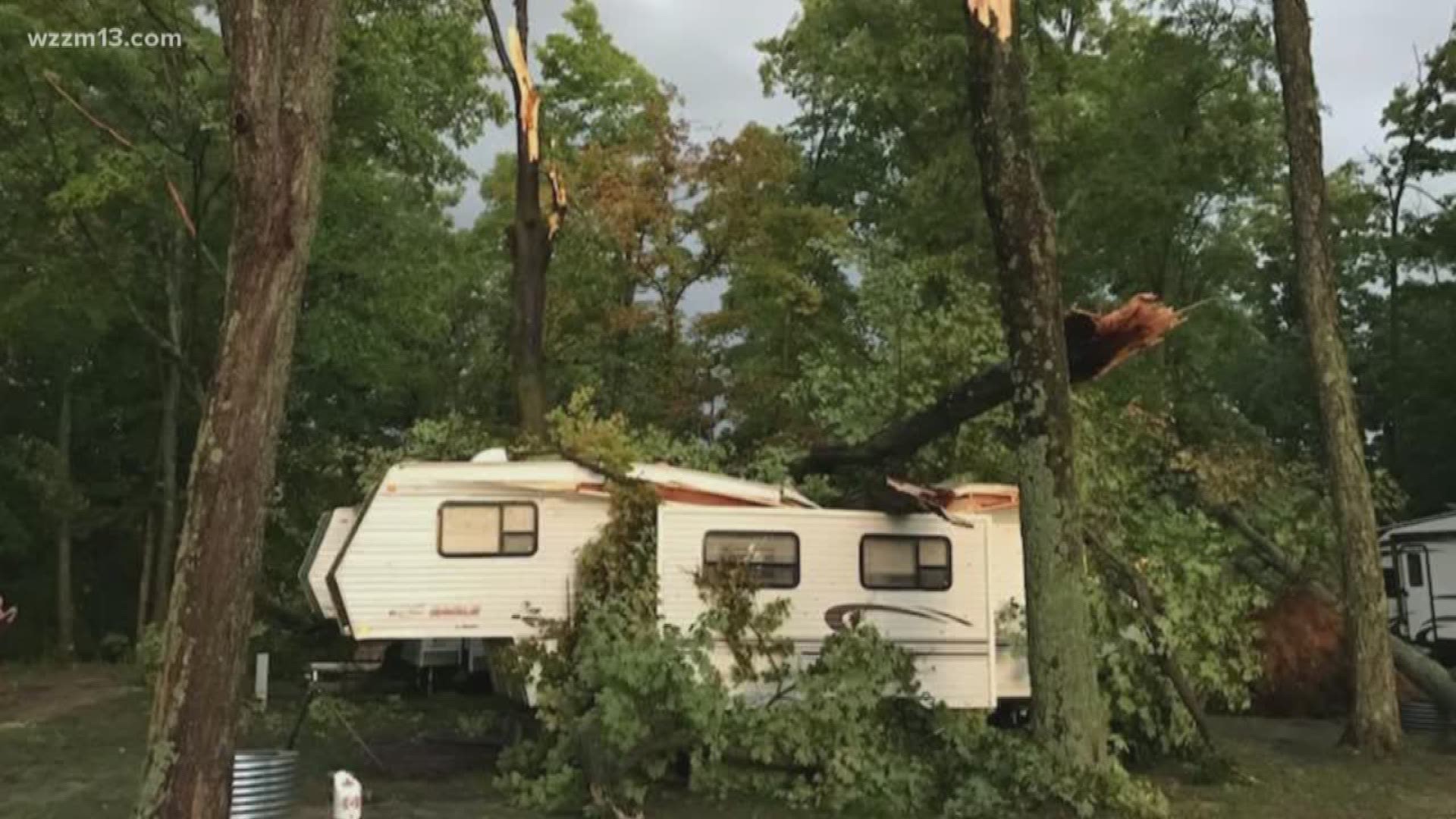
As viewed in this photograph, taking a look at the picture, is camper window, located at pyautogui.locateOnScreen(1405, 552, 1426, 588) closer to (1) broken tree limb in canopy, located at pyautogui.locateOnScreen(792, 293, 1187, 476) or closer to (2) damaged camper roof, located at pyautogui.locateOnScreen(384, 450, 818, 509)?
(1) broken tree limb in canopy, located at pyautogui.locateOnScreen(792, 293, 1187, 476)

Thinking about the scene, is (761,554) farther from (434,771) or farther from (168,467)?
(168,467)

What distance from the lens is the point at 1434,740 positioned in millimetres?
13203

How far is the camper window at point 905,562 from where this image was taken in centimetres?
1070

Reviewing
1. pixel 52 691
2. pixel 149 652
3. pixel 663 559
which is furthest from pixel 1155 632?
pixel 52 691

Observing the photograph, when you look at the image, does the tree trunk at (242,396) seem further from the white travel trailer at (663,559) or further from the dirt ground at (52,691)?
the dirt ground at (52,691)

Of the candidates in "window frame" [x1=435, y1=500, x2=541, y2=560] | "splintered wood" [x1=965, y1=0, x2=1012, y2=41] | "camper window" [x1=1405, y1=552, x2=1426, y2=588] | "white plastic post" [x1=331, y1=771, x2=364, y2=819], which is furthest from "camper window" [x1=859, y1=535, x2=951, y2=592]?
"camper window" [x1=1405, y1=552, x2=1426, y2=588]

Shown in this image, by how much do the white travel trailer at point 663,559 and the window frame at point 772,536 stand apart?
0.01 metres

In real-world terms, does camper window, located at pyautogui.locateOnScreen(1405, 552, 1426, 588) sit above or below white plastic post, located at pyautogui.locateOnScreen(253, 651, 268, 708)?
above

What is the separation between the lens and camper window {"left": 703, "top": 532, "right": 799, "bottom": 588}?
404 inches

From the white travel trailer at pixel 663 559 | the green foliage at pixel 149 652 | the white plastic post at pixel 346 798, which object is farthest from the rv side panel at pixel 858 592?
the green foliage at pixel 149 652

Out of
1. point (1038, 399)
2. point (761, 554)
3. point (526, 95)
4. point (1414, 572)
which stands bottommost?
point (1414, 572)

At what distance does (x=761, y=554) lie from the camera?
10.4 metres

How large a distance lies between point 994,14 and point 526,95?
8798mm

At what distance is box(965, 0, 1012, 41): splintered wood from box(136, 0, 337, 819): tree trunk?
5.86 metres
